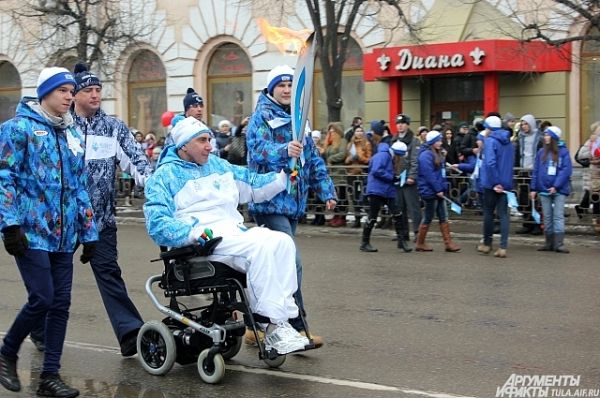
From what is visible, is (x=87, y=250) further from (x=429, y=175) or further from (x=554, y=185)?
(x=554, y=185)

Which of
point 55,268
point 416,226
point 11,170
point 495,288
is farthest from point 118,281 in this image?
point 416,226

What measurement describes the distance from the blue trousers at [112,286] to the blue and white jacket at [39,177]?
842 mm

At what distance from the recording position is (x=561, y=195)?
12945mm

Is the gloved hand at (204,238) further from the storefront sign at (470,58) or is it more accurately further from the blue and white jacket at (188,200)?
the storefront sign at (470,58)

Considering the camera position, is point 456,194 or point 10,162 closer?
point 10,162

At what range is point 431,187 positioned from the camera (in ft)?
42.2

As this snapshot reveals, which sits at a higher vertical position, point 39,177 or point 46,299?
point 39,177

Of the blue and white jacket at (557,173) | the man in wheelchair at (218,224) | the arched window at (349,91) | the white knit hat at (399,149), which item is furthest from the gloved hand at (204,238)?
the arched window at (349,91)

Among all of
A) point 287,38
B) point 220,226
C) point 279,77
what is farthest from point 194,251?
point 287,38

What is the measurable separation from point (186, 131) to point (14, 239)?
1370 mm

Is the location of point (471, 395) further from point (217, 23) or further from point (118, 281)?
point (217, 23)

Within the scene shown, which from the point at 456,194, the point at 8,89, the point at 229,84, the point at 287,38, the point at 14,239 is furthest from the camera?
the point at 8,89

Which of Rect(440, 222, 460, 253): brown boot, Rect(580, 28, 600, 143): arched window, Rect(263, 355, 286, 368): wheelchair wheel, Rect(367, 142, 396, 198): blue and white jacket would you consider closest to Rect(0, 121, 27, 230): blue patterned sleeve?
Rect(263, 355, 286, 368): wheelchair wheel

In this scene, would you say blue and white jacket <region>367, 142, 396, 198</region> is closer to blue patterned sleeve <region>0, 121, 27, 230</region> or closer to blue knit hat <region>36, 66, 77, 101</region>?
blue knit hat <region>36, 66, 77, 101</region>
